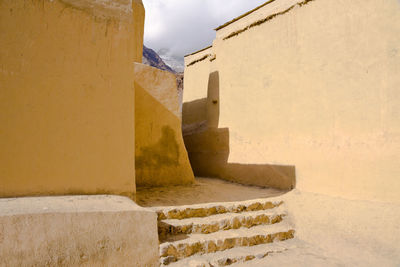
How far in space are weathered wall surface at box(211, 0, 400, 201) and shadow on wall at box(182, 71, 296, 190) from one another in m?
0.22

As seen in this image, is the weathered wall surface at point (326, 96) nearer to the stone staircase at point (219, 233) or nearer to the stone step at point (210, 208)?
the stone step at point (210, 208)

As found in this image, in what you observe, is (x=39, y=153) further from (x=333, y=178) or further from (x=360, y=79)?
(x=360, y=79)

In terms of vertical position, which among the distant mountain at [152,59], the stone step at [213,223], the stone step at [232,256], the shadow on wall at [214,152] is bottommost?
the stone step at [232,256]

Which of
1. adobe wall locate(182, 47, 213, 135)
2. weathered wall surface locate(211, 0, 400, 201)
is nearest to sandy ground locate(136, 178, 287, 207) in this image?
weathered wall surface locate(211, 0, 400, 201)

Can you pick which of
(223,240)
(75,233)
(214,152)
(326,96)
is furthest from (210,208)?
(214,152)

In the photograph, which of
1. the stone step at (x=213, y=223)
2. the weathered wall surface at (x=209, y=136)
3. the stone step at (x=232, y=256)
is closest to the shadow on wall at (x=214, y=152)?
the weathered wall surface at (x=209, y=136)

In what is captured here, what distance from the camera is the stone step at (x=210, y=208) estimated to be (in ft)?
11.2

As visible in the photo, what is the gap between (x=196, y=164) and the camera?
770 centimetres

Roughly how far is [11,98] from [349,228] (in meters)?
4.28

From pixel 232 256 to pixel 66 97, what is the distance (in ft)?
8.53

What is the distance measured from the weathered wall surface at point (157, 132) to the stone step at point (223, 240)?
2.38 metres

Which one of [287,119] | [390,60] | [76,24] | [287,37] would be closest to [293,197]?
[287,119]

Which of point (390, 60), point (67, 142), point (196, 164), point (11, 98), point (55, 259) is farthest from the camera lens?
point (196, 164)

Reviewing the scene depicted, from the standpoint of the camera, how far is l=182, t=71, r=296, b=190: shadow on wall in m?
5.31
